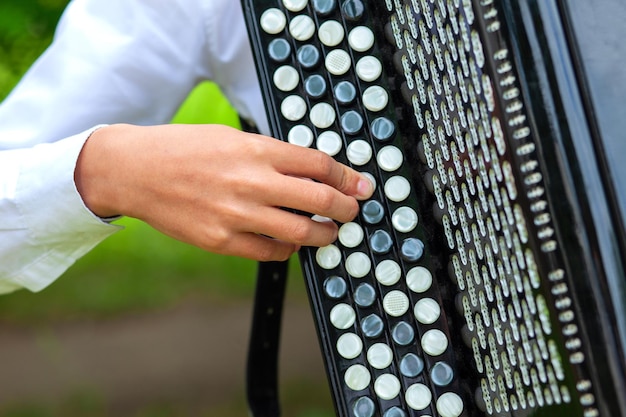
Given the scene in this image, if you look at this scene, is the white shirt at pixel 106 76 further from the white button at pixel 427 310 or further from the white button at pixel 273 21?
the white button at pixel 427 310

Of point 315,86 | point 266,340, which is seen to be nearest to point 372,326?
point 315,86

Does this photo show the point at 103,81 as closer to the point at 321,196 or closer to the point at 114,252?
the point at 321,196

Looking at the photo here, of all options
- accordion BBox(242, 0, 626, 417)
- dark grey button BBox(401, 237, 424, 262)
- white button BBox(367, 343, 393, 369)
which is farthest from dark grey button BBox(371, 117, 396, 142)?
white button BBox(367, 343, 393, 369)

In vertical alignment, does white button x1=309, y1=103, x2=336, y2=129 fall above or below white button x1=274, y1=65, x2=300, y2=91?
below

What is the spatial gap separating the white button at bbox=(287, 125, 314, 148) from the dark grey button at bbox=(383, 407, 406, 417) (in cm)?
28

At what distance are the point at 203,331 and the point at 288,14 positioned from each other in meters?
1.95

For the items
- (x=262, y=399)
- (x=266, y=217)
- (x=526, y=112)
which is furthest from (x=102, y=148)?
(x=262, y=399)

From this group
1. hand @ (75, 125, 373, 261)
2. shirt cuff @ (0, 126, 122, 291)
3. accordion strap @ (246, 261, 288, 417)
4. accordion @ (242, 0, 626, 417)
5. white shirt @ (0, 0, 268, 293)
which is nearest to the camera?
accordion @ (242, 0, 626, 417)

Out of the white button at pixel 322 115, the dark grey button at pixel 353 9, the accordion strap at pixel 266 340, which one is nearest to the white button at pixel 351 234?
the white button at pixel 322 115

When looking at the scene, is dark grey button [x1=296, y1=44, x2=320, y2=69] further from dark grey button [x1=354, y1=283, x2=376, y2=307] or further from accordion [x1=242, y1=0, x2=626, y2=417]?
dark grey button [x1=354, y1=283, x2=376, y2=307]

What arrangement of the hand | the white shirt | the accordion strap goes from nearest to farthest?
the hand < the white shirt < the accordion strap

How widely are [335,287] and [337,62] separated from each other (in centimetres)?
23

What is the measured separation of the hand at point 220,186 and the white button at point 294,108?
0.13 feet

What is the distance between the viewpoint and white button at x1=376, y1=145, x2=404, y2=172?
0.82m
